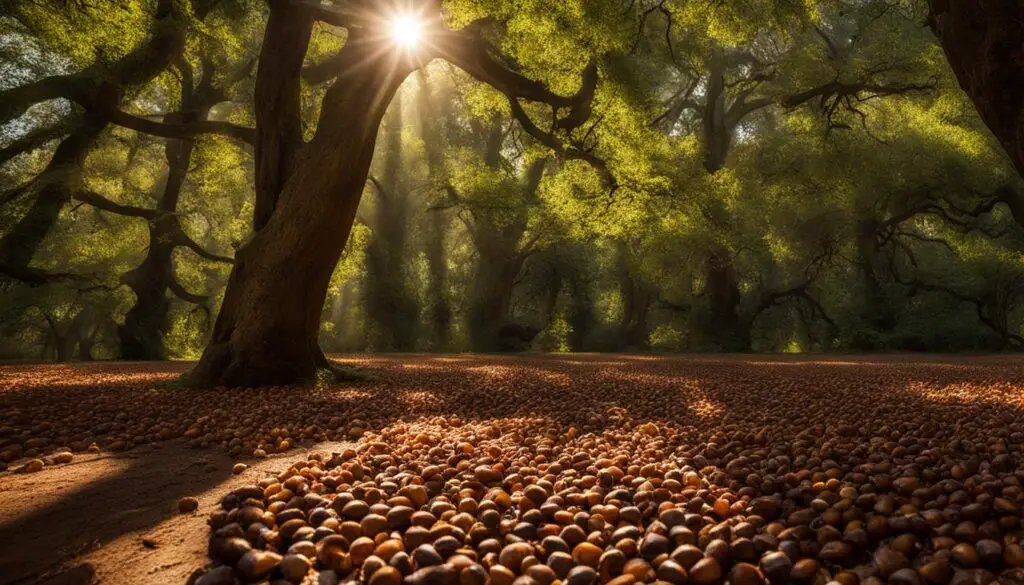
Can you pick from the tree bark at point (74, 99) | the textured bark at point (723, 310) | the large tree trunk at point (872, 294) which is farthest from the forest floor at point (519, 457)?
the large tree trunk at point (872, 294)

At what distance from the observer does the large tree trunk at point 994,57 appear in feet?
11.5

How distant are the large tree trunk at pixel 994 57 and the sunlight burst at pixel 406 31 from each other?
6.21m

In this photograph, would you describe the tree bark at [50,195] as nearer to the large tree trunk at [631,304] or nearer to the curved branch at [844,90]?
the curved branch at [844,90]

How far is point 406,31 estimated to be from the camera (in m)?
8.01

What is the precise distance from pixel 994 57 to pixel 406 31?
6797mm

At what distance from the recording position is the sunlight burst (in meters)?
7.80

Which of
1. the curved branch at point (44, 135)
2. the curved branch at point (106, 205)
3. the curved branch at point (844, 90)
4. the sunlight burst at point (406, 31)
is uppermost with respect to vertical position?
the curved branch at point (844, 90)

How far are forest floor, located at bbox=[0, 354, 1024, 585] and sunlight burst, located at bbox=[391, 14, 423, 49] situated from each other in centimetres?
493

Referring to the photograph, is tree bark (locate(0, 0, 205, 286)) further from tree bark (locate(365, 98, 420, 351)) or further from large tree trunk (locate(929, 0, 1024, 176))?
tree bark (locate(365, 98, 420, 351))

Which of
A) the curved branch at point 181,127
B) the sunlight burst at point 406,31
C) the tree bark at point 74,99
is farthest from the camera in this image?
the tree bark at point 74,99

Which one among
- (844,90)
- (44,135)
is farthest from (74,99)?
(844,90)

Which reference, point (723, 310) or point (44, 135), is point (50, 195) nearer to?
point (44, 135)

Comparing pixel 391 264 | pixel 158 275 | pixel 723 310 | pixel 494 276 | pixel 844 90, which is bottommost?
pixel 723 310

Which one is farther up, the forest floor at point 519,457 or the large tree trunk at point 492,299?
the large tree trunk at point 492,299
